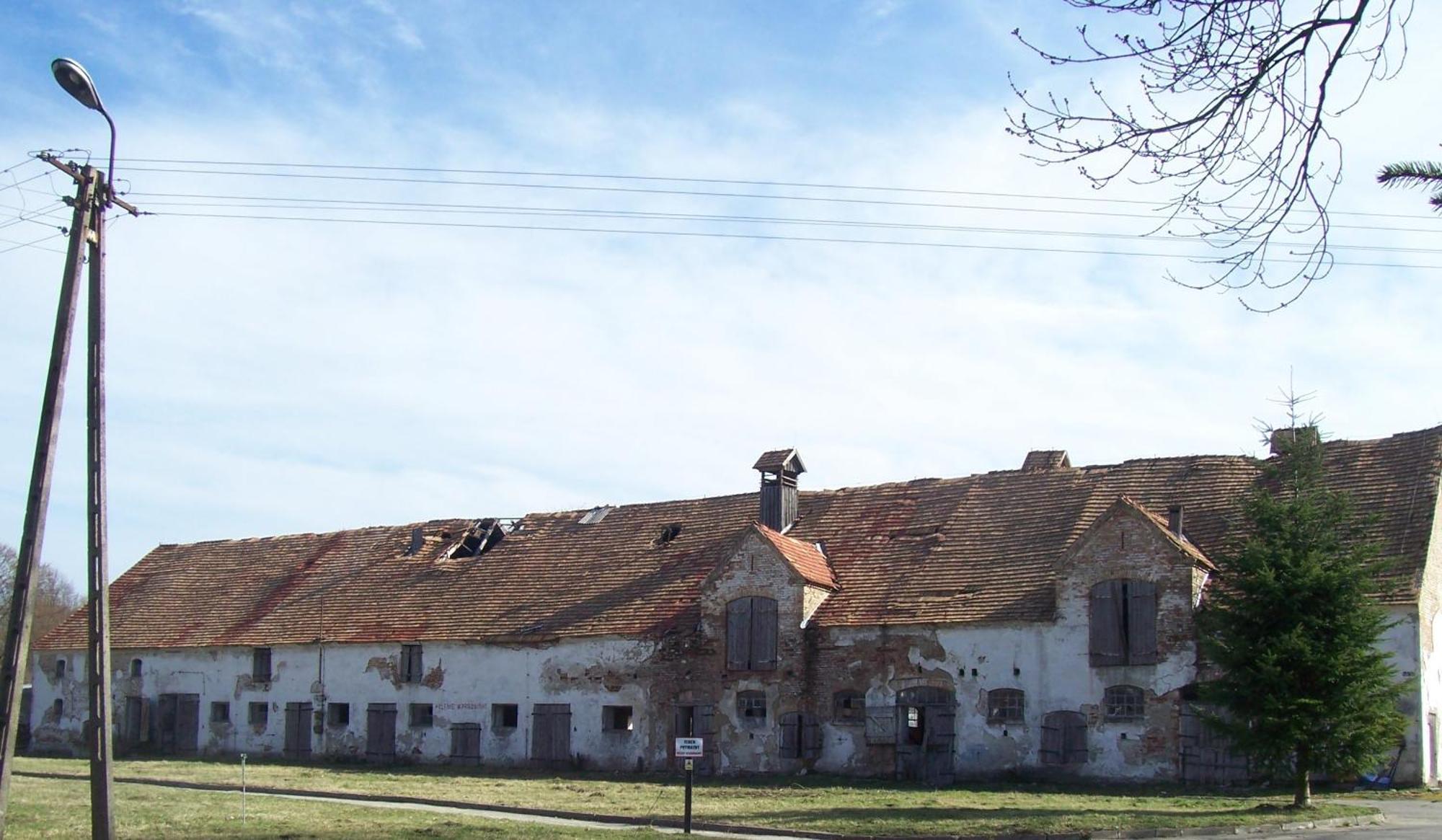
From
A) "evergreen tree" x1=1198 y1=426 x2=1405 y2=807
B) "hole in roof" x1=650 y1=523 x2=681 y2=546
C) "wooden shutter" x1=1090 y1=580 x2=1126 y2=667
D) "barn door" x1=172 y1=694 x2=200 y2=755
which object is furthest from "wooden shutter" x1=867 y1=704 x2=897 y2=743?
"barn door" x1=172 y1=694 x2=200 y2=755

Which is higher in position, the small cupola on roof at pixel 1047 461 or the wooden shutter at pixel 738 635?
the small cupola on roof at pixel 1047 461

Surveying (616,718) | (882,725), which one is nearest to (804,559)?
(882,725)

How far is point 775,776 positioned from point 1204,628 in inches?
432

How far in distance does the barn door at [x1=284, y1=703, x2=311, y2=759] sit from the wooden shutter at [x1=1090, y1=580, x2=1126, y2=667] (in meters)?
23.0

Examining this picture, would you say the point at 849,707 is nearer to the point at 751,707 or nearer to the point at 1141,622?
the point at 751,707

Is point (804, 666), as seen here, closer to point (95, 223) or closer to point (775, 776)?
point (775, 776)

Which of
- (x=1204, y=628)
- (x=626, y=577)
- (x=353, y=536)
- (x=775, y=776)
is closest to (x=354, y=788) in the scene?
(x=775, y=776)

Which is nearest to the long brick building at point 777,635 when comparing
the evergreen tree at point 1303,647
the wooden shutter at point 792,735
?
the wooden shutter at point 792,735

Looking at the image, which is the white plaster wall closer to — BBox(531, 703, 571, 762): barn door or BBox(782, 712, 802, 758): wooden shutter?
BBox(531, 703, 571, 762): barn door

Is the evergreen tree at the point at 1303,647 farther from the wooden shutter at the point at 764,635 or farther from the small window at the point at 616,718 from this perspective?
the small window at the point at 616,718

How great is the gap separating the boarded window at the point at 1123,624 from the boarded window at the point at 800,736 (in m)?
6.74

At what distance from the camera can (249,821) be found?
2014 centimetres

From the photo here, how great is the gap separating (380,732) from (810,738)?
13456 millimetres

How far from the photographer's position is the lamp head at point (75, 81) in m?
16.3
